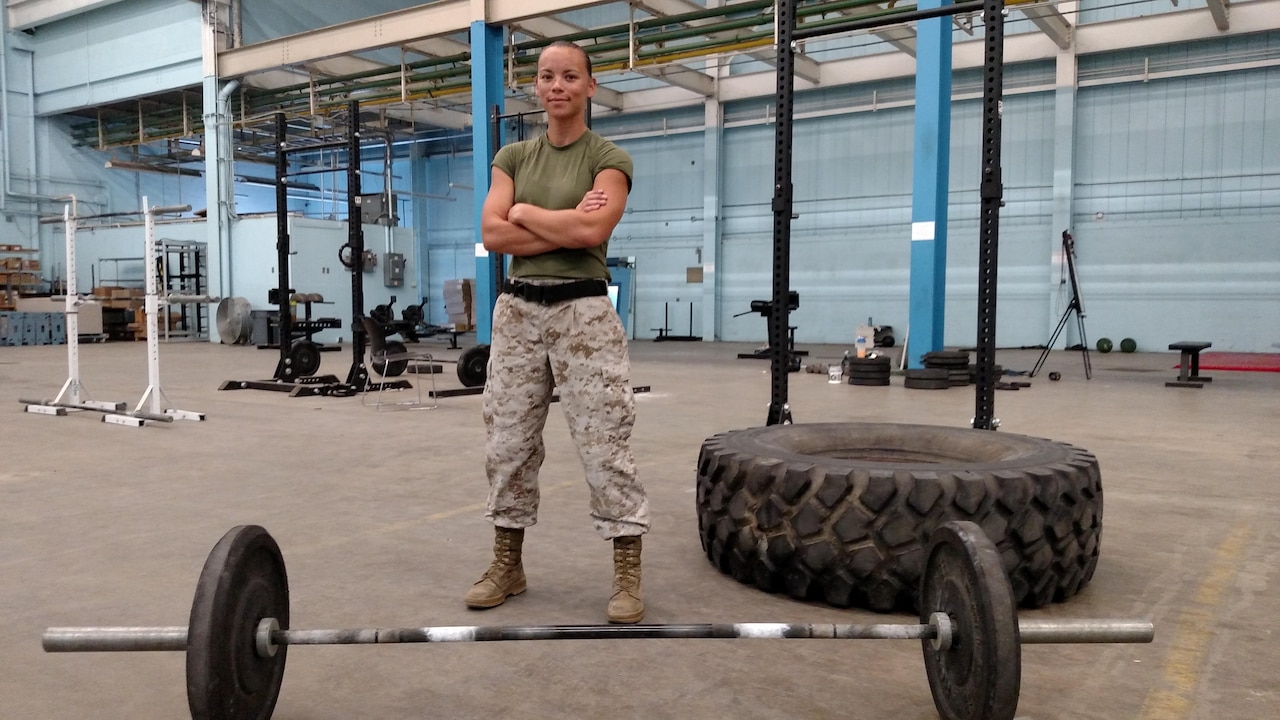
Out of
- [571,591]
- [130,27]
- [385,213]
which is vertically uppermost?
[130,27]

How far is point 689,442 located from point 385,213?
1326cm

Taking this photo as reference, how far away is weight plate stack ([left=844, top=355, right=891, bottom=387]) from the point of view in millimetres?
8555

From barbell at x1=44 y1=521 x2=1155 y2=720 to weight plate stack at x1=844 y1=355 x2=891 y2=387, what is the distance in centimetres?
703

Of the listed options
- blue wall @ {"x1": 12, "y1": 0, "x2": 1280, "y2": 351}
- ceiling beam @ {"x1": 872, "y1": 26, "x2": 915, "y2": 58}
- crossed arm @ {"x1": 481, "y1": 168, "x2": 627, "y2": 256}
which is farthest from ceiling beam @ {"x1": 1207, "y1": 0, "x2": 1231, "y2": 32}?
crossed arm @ {"x1": 481, "y1": 168, "x2": 627, "y2": 256}

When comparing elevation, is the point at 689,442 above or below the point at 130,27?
below

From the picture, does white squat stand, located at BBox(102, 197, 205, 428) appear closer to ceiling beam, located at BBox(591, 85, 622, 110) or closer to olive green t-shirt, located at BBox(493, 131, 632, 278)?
olive green t-shirt, located at BBox(493, 131, 632, 278)

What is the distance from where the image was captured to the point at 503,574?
232 centimetres

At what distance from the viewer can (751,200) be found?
16781 millimetres

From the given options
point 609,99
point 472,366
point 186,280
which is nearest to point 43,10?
point 186,280

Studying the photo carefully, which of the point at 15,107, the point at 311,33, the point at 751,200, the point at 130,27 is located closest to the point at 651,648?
the point at 311,33

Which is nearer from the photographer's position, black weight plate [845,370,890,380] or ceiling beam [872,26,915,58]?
black weight plate [845,370,890,380]

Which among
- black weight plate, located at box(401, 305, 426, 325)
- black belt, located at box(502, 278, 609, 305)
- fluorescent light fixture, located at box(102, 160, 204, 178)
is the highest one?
fluorescent light fixture, located at box(102, 160, 204, 178)

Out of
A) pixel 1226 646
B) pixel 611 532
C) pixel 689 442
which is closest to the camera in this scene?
pixel 1226 646

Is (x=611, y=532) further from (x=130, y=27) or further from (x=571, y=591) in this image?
(x=130, y=27)
